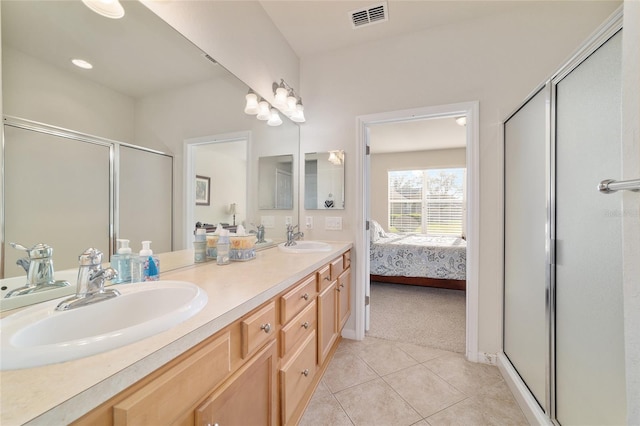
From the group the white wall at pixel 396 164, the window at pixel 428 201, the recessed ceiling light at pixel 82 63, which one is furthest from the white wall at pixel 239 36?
the window at pixel 428 201

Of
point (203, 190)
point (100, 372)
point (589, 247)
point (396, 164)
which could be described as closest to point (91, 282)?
point (100, 372)

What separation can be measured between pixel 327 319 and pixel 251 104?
5.24ft

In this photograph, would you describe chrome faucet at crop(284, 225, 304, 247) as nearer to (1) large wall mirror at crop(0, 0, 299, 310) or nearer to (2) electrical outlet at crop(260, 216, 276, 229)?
(2) electrical outlet at crop(260, 216, 276, 229)

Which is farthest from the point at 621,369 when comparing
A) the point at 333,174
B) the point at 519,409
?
the point at 333,174

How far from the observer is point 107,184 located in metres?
0.99

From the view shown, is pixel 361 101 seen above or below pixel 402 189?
above

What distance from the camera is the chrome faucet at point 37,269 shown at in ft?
2.47

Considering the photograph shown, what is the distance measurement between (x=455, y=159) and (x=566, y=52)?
3883 mm

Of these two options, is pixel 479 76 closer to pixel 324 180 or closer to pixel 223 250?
pixel 324 180

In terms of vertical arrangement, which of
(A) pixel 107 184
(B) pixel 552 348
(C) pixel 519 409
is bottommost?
(C) pixel 519 409

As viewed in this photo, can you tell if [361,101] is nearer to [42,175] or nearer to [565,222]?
[565,222]

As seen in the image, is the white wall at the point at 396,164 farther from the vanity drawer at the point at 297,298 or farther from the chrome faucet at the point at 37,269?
the chrome faucet at the point at 37,269

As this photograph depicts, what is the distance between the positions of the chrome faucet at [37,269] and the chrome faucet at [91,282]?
155mm

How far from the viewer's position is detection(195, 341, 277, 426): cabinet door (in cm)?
70
